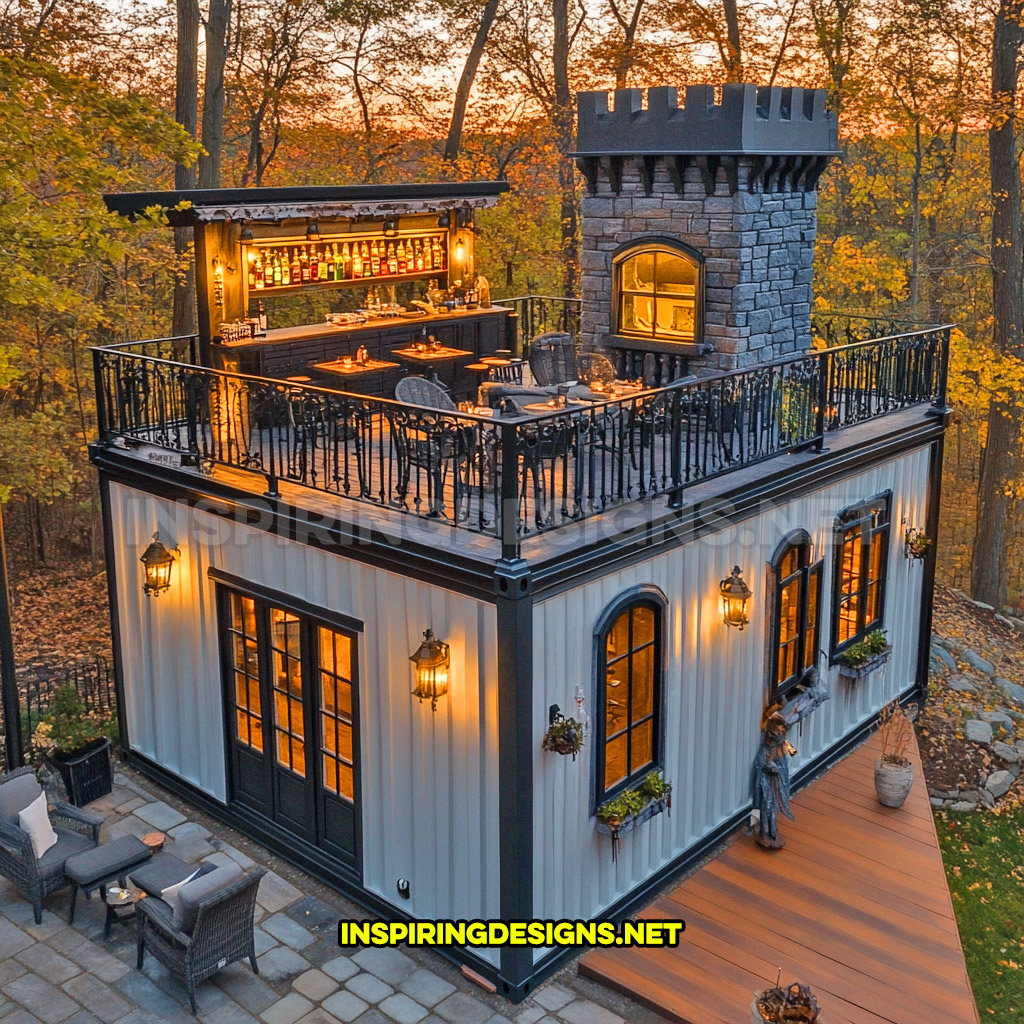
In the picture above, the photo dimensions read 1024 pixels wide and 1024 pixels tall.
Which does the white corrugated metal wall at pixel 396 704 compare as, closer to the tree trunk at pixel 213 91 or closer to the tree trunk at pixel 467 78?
the tree trunk at pixel 213 91

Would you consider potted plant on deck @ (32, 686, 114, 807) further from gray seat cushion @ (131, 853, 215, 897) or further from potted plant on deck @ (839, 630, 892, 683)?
potted plant on deck @ (839, 630, 892, 683)

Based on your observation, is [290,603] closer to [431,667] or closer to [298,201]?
[431,667]

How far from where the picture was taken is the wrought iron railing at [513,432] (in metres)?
7.69

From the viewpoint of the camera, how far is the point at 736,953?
805cm

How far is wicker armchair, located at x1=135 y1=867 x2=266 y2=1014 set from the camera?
24.7 feet

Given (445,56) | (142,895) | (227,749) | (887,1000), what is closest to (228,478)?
(227,749)

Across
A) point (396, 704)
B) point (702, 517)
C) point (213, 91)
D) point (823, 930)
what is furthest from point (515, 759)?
point (213, 91)

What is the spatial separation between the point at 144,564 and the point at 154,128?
447 cm

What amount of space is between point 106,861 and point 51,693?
5.85 meters

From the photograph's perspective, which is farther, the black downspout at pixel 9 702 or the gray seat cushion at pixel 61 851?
the black downspout at pixel 9 702

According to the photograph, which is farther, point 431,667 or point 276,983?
point 276,983

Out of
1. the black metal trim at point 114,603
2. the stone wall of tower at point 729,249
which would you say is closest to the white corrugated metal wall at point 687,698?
the stone wall of tower at point 729,249

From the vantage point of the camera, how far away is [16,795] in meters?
8.78

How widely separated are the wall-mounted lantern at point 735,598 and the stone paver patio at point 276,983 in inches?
117
